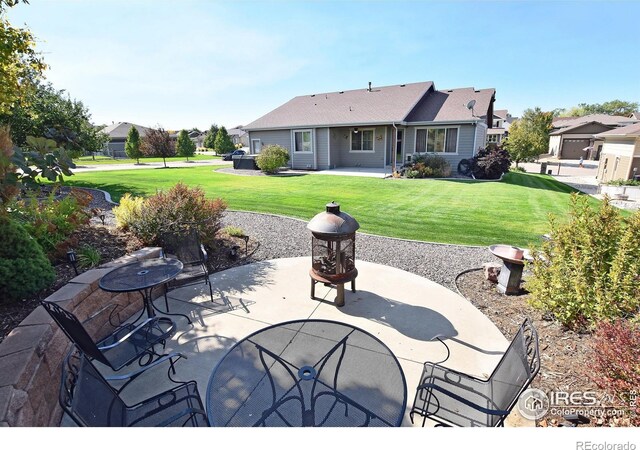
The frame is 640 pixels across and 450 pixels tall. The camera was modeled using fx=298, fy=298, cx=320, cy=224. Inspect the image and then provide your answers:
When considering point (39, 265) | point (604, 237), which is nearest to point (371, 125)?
point (604, 237)

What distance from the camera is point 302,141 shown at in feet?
67.2

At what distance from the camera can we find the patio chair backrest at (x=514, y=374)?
1854mm

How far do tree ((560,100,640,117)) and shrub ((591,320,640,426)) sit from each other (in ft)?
310

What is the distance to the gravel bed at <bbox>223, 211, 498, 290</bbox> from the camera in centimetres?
547

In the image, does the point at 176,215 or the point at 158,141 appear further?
the point at 158,141

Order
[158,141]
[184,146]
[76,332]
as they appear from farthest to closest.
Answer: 1. [184,146]
2. [158,141]
3. [76,332]

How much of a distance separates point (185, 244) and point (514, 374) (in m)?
4.47

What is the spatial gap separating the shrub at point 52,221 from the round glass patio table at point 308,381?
12.2 ft

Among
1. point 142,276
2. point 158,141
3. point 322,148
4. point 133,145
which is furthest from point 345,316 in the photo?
point 133,145

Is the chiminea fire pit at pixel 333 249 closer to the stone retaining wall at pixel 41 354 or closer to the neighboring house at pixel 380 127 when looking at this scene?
the stone retaining wall at pixel 41 354

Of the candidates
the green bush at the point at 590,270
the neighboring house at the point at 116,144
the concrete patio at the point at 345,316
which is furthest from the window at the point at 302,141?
the neighboring house at the point at 116,144

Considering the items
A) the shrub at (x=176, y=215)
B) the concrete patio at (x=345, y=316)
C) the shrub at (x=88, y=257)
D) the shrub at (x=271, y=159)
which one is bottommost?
the concrete patio at (x=345, y=316)

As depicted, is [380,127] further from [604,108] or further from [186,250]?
[604,108]

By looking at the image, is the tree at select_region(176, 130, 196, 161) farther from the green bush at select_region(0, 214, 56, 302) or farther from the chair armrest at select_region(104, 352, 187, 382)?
the chair armrest at select_region(104, 352, 187, 382)
